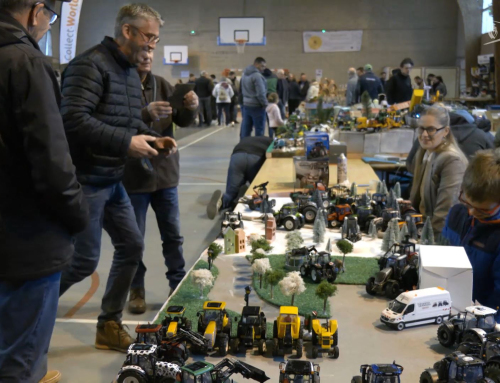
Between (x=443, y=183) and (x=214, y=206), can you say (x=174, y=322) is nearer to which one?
(x=443, y=183)

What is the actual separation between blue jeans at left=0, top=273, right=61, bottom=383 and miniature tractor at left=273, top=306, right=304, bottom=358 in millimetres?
740

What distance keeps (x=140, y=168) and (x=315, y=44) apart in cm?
2038

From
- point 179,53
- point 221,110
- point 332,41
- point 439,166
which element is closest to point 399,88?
point 221,110

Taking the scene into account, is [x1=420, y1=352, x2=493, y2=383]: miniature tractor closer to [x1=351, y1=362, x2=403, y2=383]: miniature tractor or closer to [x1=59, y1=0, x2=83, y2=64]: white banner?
[x1=351, y1=362, x2=403, y2=383]: miniature tractor

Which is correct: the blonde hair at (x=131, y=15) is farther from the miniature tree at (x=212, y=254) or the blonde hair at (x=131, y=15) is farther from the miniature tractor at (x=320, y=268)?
the miniature tractor at (x=320, y=268)

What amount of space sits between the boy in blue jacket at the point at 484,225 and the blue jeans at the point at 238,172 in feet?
12.9


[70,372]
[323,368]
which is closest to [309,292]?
[323,368]

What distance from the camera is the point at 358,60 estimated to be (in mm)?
23047

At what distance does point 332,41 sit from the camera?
23.0 metres

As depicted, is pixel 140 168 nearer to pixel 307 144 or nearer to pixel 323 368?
→ pixel 307 144

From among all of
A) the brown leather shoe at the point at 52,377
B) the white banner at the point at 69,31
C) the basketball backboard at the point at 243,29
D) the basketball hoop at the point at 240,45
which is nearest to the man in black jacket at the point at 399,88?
the white banner at the point at 69,31

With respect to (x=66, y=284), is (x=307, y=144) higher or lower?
higher

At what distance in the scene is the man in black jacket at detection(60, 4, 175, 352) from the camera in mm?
2678

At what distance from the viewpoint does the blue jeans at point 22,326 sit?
1.84 metres
